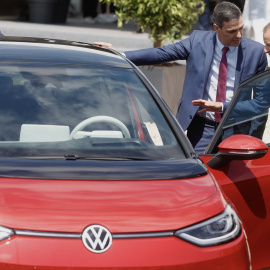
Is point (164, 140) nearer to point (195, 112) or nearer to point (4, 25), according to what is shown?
point (195, 112)

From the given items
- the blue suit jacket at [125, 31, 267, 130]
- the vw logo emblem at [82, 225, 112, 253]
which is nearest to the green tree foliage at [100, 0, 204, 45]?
the blue suit jacket at [125, 31, 267, 130]

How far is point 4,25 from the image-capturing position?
52.1ft

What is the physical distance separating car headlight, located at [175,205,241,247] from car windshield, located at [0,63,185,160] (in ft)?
1.78

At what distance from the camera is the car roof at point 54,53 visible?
4578 mm

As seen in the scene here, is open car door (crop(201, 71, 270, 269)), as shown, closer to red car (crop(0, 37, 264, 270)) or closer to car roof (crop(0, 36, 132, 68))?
red car (crop(0, 37, 264, 270))

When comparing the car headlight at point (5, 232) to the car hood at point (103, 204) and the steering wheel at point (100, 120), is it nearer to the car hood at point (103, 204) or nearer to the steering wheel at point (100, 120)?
the car hood at point (103, 204)

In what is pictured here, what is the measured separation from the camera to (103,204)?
348 cm

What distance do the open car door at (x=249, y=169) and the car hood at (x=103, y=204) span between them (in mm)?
625

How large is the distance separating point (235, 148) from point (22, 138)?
1027 millimetres

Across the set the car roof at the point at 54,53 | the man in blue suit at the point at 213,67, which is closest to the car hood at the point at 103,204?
the car roof at the point at 54,53

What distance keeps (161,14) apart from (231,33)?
5730 millimetres

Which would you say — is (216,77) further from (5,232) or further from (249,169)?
(5,232)

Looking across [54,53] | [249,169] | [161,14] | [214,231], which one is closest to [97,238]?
[214,231]

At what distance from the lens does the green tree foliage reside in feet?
37.0
